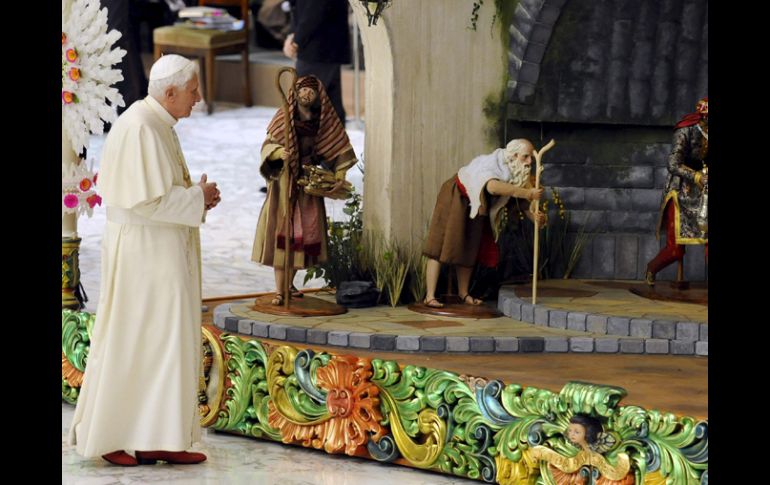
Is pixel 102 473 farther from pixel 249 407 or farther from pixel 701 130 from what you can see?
pixel 701 130

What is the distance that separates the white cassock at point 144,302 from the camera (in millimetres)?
8156

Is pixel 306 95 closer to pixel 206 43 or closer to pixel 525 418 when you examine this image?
pixel 525 418

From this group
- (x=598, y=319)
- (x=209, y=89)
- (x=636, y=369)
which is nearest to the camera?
(x=636, y=369)

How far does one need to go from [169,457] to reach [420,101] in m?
2.78

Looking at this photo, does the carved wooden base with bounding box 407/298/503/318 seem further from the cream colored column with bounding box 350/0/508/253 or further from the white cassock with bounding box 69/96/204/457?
the white cassock with bounding box 69/96/204/457

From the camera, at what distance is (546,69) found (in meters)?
10.6

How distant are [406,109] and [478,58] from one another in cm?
54

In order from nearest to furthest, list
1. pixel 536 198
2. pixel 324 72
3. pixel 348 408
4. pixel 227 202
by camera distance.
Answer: pixel 348 408 → pixel 536 198 → pixel 324 72 → pixel 227 202

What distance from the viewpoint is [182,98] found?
8.26 metres

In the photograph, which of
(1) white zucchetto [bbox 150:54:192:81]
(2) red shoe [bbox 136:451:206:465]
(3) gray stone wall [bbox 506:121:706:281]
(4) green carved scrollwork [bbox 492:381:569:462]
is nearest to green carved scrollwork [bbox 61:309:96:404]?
(2) red shoe [bbox 136:451:206:465]

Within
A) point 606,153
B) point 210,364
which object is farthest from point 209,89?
point 210,364

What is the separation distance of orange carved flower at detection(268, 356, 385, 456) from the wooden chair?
9.43 meters

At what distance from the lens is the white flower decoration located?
10.0 meters

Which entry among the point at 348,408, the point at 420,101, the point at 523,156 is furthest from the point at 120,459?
the point at 420,101
